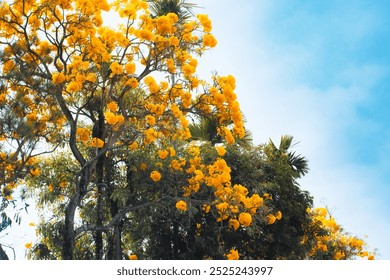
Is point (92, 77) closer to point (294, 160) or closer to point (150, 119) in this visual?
point (150, 119)

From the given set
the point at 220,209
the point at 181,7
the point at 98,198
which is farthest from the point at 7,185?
the point at 181,7

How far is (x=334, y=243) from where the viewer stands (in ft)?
53.4

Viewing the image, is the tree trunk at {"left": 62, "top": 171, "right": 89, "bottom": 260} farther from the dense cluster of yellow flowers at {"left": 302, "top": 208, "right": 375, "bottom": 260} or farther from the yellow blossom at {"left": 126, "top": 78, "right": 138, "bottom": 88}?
the dense cluster of yellow flowers at {"left": 302, "top": 208, "right": 375, "bottom": 260}

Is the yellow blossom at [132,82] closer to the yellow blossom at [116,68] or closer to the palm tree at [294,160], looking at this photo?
the yellow blossom at [116,68]

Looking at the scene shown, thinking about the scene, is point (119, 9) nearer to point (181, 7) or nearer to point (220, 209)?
point (220, 209)

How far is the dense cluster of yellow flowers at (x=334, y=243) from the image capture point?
15344mm

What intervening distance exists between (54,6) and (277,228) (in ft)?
25.4

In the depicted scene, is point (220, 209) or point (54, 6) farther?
point (220, 209)

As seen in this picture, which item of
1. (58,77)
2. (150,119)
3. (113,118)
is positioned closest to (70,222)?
(113,118)

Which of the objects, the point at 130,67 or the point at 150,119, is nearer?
the point at 130,67

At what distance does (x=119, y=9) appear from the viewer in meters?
9.08

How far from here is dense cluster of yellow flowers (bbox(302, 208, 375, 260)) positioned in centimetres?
1534

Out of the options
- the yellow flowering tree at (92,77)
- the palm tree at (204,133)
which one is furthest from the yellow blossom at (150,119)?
the palm tree at (204,133)
